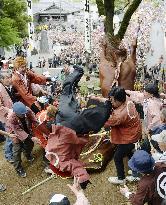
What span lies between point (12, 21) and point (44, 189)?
18459 mm

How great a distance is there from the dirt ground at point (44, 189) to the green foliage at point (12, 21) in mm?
15684

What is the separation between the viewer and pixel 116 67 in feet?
25.6

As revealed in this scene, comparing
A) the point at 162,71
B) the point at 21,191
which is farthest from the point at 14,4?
the point at 21,191

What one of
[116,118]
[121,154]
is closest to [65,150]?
[116,118]

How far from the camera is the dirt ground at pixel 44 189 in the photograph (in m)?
6.77

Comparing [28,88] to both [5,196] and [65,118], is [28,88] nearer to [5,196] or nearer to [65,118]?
[5,196]

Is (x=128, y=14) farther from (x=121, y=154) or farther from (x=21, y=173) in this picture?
(x=21, y=173)

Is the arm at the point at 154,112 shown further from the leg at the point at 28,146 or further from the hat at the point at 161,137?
the leg at the point at 28,146

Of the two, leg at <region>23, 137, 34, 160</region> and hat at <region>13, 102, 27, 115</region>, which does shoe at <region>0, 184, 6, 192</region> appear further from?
hat at <region>13, 102, 27, 115</region>

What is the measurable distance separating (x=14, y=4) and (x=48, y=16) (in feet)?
147

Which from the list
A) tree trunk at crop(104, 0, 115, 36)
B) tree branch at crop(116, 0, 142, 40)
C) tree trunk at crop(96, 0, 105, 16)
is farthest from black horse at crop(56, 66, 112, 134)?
tree trunk at crop(96, 0, 105, 16)

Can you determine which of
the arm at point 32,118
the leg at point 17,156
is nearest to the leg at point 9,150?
the leg at point 17,156

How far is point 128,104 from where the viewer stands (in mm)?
6398

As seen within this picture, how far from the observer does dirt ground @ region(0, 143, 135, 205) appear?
6.77 m
